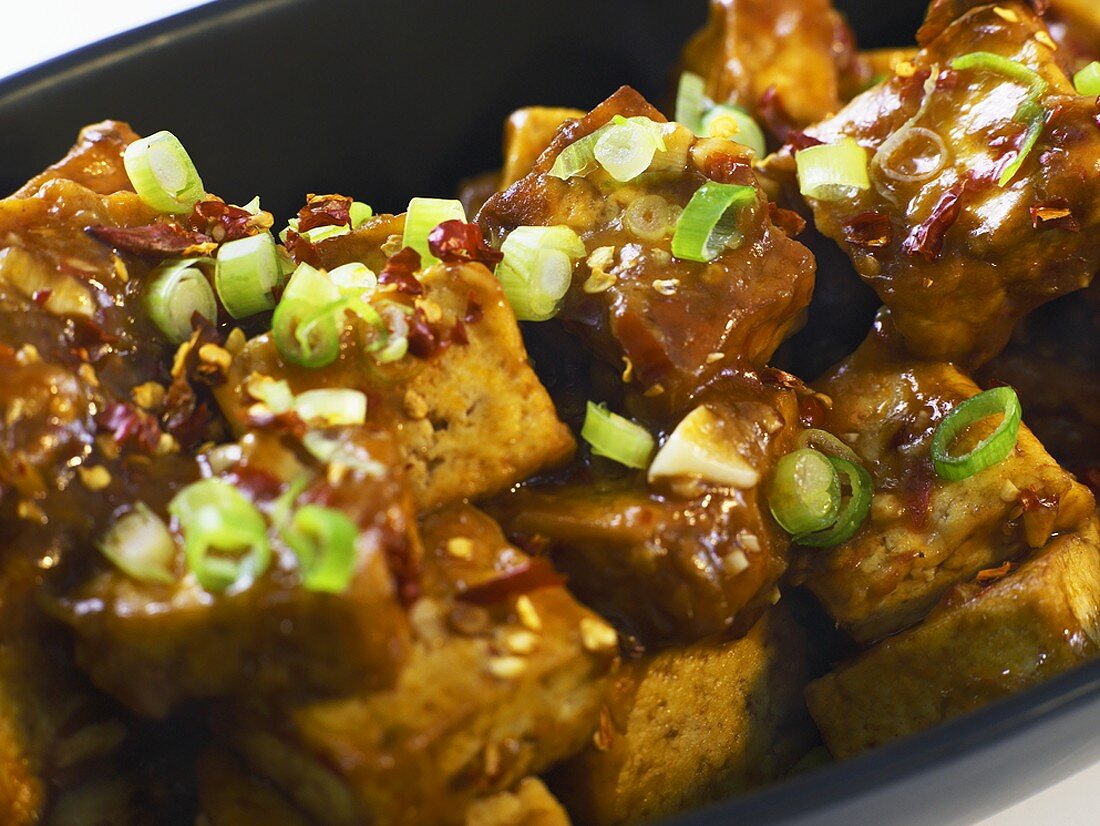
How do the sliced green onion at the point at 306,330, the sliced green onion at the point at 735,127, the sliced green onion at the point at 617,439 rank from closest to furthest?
the sliced green onion at the point at 306,330 < the sliced green onion at the point at 617,439 < the sliced green onion at the point at 735,127

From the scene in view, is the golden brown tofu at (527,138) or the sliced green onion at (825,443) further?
the golden brown tofu at (527,138)

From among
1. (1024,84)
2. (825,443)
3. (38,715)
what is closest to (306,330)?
(38,715)

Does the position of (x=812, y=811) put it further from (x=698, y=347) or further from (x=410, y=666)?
(x=698, y=347)

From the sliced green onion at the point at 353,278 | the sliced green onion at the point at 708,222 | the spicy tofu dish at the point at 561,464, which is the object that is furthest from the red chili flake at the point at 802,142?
the sliced green onion at the point at 353,278

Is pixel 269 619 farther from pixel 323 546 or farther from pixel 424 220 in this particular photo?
pixel 424 220

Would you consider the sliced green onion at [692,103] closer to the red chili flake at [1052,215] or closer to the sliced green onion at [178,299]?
the red chili flake at [1052,215]

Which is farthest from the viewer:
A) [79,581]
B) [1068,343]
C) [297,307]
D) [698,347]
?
[1068,343]

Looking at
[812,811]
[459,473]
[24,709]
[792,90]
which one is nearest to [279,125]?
[792,90]
